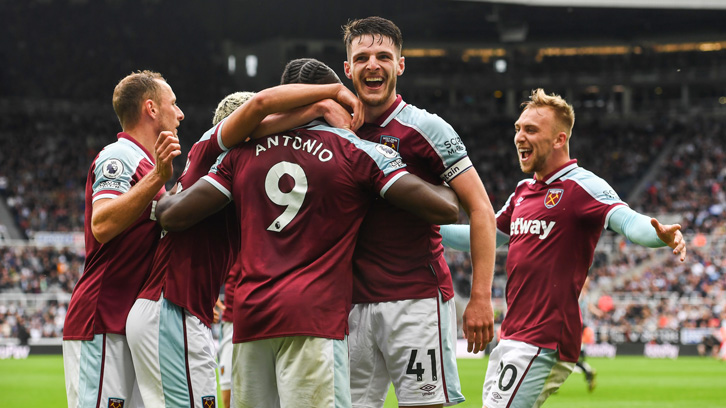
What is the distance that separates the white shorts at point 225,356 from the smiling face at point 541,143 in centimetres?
408

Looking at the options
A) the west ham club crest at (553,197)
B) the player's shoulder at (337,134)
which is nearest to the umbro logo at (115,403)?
the player's shoulder at (337,134)

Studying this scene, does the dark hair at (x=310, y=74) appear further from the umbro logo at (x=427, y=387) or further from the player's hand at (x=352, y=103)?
the umbro logo at (x=427, y=387)

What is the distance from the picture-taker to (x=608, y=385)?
17.3 m

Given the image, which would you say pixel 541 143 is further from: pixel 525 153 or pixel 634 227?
pixel 634 227

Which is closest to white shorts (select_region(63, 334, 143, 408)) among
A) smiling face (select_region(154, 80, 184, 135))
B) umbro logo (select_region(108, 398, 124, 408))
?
umbro logo (select_region(108, 398, 124, 408))

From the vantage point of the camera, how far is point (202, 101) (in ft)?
151

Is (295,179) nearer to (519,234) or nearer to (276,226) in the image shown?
(276,226)

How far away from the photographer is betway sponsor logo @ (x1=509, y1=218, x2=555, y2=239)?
18.7ft

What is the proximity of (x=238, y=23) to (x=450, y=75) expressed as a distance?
1241 cm

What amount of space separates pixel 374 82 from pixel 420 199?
0.83 metres

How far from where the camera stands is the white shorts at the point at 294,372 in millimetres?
3939

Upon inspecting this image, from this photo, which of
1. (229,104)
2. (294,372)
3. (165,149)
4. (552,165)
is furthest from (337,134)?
(552,165)

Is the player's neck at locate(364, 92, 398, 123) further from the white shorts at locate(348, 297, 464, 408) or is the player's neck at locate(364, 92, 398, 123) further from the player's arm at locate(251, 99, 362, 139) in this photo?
the white shorts at locate(348, 297, 464, 408)

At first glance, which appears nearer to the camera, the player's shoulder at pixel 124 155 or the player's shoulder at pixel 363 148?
the player's shoulder at pixel 363 148
